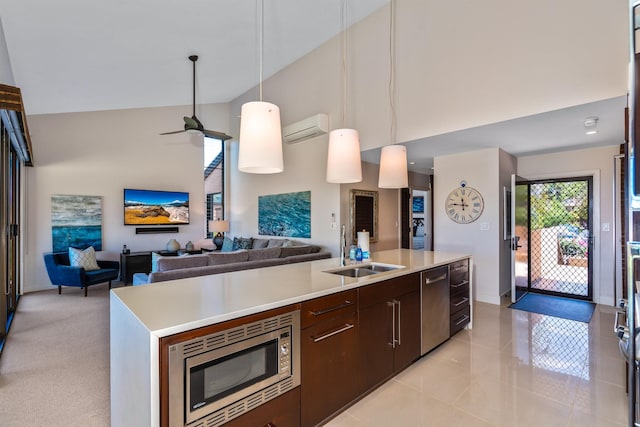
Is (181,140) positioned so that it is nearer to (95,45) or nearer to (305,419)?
(95,45)

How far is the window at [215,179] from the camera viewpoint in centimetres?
834

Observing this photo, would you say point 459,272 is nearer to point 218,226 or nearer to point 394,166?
point 394,166

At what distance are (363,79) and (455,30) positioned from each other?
4.99 feet

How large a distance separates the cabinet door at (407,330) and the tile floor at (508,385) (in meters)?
0.14

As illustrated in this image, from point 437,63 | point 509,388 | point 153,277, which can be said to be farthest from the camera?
point 437,63

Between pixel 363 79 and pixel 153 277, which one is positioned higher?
pixel 363 79

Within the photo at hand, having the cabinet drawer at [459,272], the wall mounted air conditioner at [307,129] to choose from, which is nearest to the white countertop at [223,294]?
the cabinet drawer at [459,272]

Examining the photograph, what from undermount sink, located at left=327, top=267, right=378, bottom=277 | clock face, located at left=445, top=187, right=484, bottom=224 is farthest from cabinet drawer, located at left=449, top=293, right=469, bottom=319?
clock face, located at left=445, top=187, right=484, bottom=224

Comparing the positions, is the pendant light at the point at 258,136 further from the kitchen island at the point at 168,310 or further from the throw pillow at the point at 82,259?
the throw pillow at the point at 82,259

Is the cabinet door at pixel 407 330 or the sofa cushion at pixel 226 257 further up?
the sofa cushion at pixel 226 257

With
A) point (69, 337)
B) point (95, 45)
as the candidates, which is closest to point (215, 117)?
point (95, 45)

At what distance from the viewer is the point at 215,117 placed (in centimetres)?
822

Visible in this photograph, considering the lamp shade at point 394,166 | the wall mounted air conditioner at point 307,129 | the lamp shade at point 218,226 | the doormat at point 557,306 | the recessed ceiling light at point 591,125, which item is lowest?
the doormat at point 557,306

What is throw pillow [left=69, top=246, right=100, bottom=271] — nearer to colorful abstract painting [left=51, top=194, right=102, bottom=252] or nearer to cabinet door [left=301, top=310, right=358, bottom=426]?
colorful abstract painting [left=51, top=194, right=102, bottom=252]
